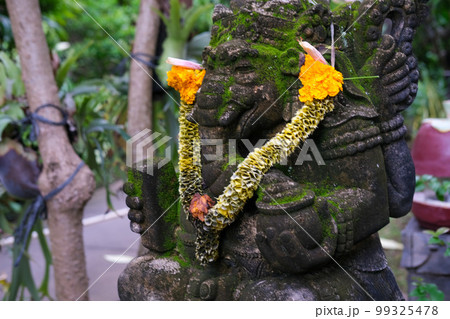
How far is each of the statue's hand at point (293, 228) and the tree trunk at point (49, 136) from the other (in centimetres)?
182

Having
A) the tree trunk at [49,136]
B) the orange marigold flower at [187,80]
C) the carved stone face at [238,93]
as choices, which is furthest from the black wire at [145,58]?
the carved stone face at [238,93]

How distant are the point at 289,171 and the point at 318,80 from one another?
0.34 m

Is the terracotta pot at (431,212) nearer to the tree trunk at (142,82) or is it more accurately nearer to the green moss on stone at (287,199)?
the tree trunk at (142,82)

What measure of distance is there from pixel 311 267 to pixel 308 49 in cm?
70

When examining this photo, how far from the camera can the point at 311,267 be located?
5.01 ft

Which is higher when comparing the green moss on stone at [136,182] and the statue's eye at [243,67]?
the statue's eye at [243,67]

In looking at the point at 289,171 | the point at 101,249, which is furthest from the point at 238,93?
the point at 101,249

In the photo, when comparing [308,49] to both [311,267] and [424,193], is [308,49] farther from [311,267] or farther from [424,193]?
[424,193]

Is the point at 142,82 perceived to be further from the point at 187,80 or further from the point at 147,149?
the point at 187,80

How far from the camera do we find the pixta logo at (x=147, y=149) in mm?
1872

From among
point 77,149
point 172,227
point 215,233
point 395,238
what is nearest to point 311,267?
point 215,233

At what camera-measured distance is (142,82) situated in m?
3.74

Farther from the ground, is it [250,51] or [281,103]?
[250,51]

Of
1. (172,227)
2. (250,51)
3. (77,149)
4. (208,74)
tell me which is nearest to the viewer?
(250,51)
